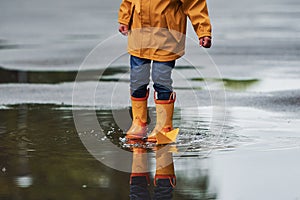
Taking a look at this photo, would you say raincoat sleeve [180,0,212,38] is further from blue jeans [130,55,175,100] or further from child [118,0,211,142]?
blue jeans [130,55,175,100]

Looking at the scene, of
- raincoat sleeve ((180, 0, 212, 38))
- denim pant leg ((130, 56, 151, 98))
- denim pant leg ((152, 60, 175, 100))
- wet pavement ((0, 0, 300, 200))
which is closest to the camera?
wet pavement ((0, 0, 300, 200))

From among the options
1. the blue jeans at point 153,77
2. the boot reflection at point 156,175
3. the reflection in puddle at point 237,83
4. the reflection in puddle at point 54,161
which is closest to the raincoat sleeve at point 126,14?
the blue jeans at point 153,77

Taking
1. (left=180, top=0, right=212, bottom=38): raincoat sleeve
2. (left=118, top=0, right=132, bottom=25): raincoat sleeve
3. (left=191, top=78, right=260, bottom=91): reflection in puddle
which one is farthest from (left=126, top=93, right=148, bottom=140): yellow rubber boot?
(left=191, top=78, right=260, bottom=91): reflection in puddle

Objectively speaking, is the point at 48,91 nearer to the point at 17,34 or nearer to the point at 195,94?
the point at 195,94

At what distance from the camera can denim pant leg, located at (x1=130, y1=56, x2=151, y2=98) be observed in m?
6.92

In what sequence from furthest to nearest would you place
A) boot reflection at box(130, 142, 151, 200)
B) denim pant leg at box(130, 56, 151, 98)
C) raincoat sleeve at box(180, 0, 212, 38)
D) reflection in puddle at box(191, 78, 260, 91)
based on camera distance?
1. reflection in puddle at box(191, 78, 260, 91)
2. denim pant leg at box(130, 56, 151, 98)
3. raincoat sleeve at box(180, 0, 212, 38)
4. boot reflection at box(130, 142, 151, 200)

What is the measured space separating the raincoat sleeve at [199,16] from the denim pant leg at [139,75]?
1.65 feet

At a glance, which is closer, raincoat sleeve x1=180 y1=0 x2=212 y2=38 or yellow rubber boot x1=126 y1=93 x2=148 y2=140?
raincoat sleeve x1=180 y1=0 x2=212 y2=38

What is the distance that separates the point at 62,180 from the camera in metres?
5.51

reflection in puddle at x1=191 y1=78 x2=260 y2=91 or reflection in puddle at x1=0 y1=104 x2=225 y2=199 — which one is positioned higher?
reflection in puddle at x1=191 y1=78 x2=260 y2=91

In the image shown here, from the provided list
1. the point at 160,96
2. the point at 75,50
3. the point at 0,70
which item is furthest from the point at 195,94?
the point at 75,50

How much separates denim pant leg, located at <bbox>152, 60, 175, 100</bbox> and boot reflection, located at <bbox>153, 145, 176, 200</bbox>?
524 mm

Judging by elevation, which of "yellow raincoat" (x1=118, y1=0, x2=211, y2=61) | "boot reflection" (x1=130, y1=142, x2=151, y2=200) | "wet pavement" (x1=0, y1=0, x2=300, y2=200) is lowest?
"boot reflection" (x1=130, y1=142, x2=151, y2=200)

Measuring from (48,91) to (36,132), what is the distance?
2.15 meters
